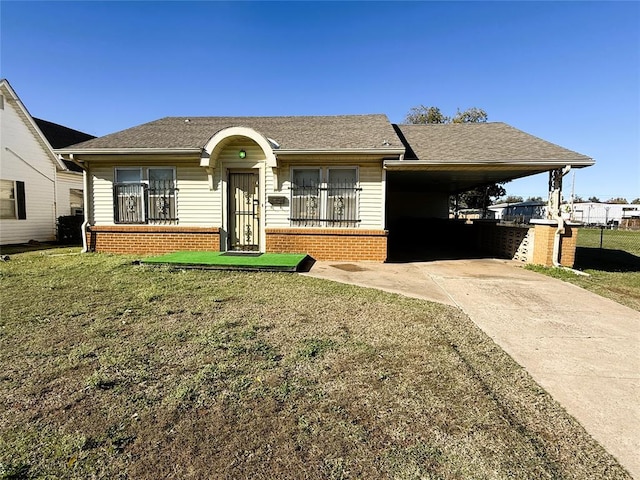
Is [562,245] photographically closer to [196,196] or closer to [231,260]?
[231,260]

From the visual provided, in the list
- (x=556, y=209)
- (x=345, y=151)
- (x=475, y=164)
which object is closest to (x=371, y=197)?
(x=345, y=151)

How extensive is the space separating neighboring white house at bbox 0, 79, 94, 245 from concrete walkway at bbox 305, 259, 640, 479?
464 inches

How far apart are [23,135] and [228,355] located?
1477cm

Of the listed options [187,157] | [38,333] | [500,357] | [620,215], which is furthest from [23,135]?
[620,215]

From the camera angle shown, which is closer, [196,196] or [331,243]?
[331,243]

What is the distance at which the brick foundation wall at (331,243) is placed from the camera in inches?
353

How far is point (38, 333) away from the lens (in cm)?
362

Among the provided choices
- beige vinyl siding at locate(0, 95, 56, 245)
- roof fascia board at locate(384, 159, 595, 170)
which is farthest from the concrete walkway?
beige vinyl siding at locate(0, 95, 56, 245)

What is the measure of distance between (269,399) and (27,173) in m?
15.2

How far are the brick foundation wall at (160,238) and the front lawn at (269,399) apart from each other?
4964 mm

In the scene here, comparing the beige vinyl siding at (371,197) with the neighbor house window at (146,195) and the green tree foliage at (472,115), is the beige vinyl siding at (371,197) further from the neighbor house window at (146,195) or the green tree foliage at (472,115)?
the green tree foliage at (472,115)

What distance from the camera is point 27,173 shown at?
42.0ft

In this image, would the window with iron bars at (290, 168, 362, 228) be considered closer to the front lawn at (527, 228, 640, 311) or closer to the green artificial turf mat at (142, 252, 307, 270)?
the green artificial turf mat at (142, 252, 307, 270)

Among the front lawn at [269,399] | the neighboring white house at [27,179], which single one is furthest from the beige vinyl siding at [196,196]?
the neighboring white house at [27,179]
